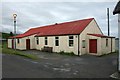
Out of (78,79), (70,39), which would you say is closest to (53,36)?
(70,39)

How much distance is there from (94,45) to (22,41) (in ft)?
45.4

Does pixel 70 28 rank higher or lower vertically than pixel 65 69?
higher

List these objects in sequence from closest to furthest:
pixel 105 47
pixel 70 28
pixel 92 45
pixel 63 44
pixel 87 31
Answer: pixel 92 45 < pixel 105 47 < pixel 87 31 < pixel 63 44 < pixel 70 28

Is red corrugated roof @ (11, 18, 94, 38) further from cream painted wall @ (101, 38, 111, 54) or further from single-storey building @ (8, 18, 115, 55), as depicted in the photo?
cream painted wall @ (101, 38, 111, 54)

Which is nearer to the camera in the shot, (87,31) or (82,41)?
(82,41)

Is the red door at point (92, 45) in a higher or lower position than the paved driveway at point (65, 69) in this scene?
higher

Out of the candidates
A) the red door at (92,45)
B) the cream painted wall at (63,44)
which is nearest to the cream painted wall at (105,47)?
the red door at (92,45)

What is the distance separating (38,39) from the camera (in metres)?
27.5

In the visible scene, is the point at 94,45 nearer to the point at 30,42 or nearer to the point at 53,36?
the point at 53,36

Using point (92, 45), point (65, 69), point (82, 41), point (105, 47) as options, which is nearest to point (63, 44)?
point (82, 41)

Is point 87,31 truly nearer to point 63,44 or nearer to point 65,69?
point 63,44

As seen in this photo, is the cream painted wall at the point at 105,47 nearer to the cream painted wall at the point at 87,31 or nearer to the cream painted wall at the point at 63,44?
the cream painted wall at the point at 87,31

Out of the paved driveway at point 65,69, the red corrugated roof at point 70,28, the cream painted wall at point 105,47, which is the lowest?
the paved driveway at point 65,69

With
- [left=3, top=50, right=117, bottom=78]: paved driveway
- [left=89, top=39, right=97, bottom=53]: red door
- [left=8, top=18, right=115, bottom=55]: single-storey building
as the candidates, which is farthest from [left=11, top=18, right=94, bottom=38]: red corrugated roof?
[left=3, top=50, right=117, bottom=78]: paved driveway
